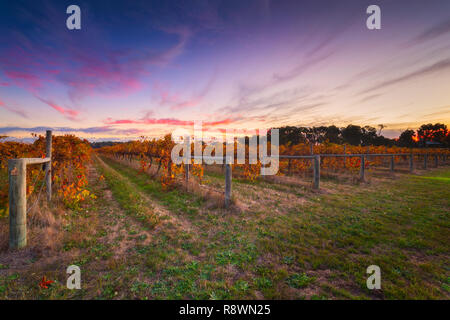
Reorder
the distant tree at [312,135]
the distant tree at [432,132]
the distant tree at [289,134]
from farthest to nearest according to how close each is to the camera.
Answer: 1. the distant tree at [432,132]
2. the distant tree at [289,134]
3. the distant tree at [312,135]

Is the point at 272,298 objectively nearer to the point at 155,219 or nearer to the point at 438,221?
the point at 155,219

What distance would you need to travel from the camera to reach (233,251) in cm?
365

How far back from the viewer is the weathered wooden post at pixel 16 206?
3.40 m

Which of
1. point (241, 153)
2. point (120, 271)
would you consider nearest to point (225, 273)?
point (120, 271)

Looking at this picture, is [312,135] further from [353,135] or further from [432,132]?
[432,132]

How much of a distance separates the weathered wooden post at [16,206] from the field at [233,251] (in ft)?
0.73

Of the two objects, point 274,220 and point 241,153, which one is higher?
point 241,153

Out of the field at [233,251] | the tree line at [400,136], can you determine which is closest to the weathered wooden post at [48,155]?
the field at [233,251]

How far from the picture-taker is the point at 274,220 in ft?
17.4

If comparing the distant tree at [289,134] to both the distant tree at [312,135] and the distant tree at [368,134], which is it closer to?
the distant tree at [312,135]

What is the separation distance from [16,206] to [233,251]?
451 cm

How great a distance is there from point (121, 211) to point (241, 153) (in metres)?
9.11

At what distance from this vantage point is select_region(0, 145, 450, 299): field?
2.54 metres

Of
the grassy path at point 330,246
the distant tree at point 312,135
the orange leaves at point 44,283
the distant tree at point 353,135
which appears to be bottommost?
the grassy path at point 330,246
